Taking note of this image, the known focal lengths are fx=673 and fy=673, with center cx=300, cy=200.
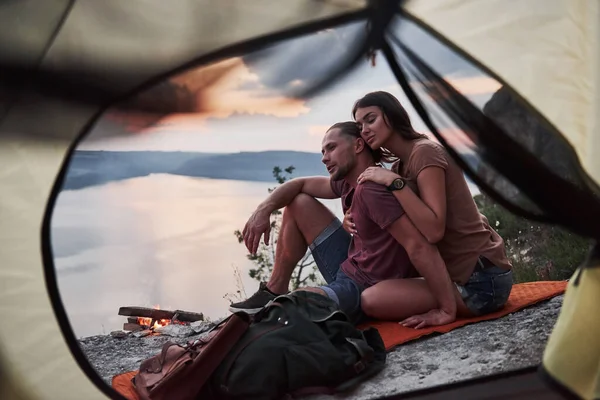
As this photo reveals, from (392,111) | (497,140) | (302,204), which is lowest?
(497,140)

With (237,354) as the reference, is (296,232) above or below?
above

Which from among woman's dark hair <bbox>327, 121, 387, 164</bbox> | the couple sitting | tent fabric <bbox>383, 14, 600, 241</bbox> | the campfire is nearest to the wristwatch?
the couple sitting

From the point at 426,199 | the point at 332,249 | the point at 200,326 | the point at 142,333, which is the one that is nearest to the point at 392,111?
the point at 426,199

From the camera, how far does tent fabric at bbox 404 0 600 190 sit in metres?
1.52

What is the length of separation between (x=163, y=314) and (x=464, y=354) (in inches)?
53.0

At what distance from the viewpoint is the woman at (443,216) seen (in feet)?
6.19

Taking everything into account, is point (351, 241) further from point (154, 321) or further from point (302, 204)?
point (154, 321)

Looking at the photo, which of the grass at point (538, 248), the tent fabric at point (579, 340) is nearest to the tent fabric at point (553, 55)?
the tent fabric at point (579, 340)

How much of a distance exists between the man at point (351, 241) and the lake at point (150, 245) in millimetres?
176

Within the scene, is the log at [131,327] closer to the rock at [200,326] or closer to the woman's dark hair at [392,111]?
the rock at [200,326]

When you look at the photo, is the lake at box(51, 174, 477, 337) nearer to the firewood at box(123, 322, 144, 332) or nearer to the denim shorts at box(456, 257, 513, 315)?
the firewood at box(123, 322, 144, 332)

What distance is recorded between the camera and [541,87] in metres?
1.53

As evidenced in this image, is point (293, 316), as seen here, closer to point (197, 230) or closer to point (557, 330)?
point (557, 330)

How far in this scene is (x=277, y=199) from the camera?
2186 millimetres
